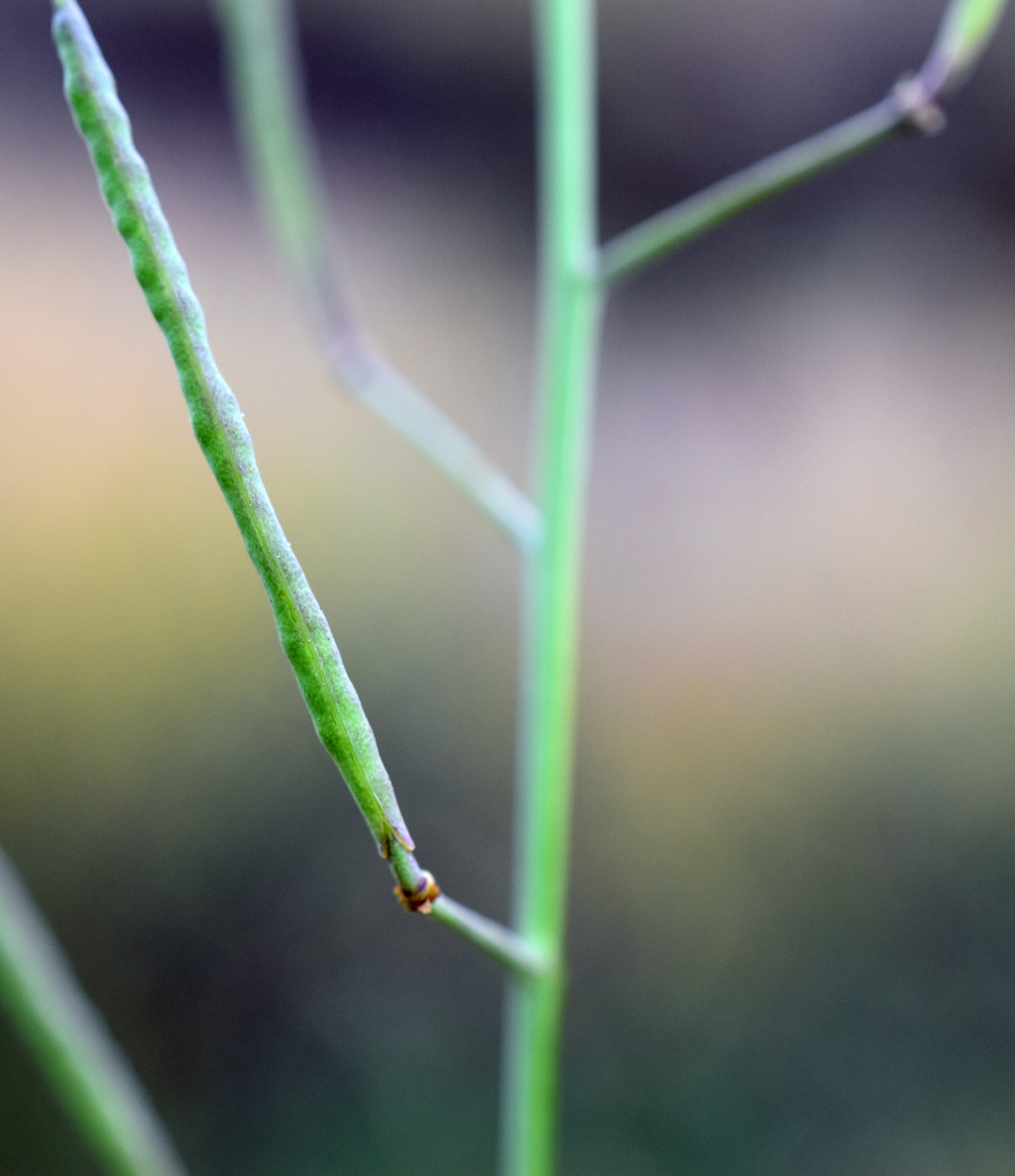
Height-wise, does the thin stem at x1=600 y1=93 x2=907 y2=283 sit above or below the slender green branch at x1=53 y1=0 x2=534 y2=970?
above

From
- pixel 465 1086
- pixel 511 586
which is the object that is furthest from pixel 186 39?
pixel 465 1086

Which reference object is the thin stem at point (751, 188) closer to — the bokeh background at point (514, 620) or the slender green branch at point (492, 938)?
the slender green branch at point (492, 938)

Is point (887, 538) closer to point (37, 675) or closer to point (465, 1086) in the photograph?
point (465, 1086)

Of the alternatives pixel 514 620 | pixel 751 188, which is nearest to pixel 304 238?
pixel 751 188

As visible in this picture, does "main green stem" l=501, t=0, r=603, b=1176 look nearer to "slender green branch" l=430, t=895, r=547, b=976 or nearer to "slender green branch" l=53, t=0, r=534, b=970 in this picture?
"slender green branch" l=430, t=895, r=547, b=976

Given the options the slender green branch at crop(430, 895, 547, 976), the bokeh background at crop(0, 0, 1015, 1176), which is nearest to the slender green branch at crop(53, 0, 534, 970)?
the slender green branch at crop(430, 895, 547, 976)
